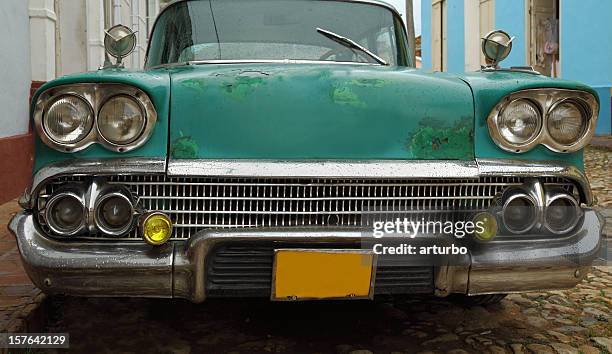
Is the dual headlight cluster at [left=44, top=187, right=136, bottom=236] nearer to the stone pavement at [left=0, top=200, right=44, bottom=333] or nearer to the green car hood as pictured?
the green car hood

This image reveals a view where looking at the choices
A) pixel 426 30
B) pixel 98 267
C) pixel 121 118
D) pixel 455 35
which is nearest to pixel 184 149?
pixel 121 118

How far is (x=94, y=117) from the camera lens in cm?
195

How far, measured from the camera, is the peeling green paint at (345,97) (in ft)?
6.57

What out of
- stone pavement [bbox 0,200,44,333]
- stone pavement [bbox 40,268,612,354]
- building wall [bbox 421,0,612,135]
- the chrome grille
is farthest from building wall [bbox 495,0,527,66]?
the chrome grille

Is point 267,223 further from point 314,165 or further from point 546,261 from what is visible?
point 546,261

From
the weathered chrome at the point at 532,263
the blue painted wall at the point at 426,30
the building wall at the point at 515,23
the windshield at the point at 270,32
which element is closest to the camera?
the weathered chrome at the point at 532,263

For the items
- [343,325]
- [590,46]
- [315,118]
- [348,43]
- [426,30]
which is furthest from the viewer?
[426,30]

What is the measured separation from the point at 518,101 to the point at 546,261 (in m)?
0.50

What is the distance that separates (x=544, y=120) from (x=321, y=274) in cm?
86

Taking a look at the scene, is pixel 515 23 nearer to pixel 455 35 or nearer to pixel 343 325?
pixel 455 35

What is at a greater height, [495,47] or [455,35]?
[455,35]

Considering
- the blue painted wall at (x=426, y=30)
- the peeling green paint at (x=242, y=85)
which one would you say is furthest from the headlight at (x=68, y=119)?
the blue painted wall at (x=426, y=30)

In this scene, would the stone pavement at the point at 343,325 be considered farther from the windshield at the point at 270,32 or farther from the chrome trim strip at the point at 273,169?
the windshield at the point at 270,32

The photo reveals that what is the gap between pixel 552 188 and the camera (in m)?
2.08
